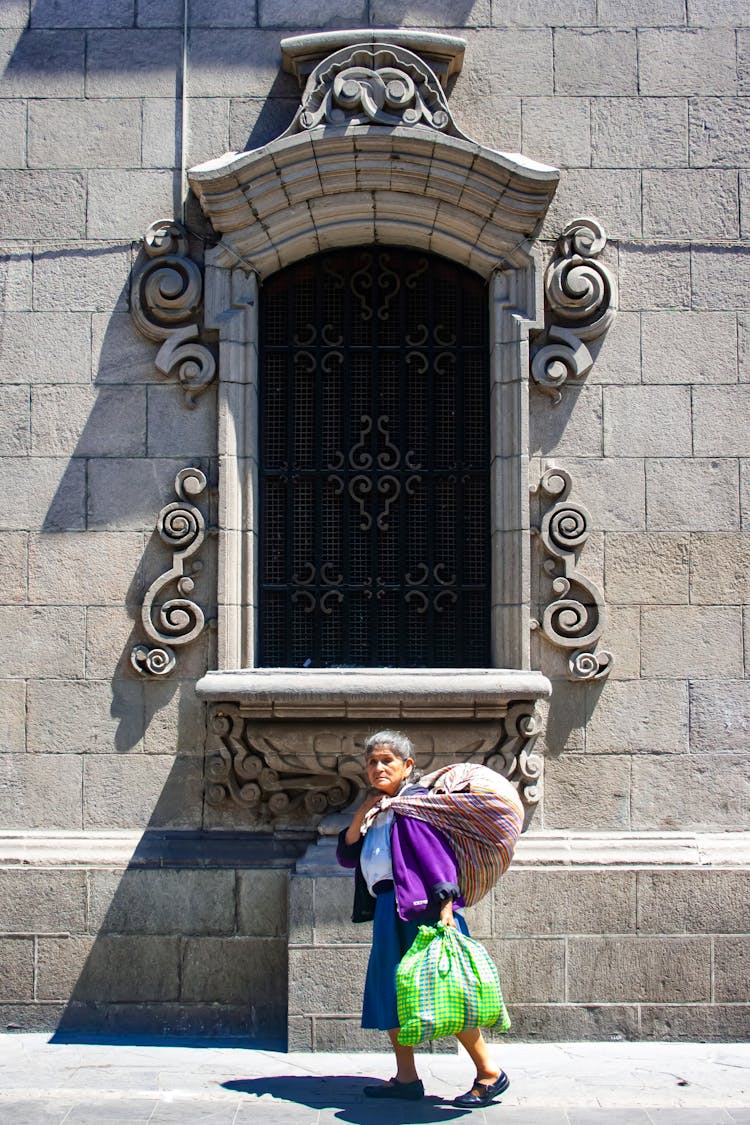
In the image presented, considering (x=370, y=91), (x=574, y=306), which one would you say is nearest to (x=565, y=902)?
(x=574, y=306)

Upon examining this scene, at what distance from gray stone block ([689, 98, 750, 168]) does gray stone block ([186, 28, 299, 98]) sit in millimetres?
2334

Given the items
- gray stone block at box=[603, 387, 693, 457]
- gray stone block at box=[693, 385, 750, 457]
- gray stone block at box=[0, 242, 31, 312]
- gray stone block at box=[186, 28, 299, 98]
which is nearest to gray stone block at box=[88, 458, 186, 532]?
gray stone block at box=[0, 242, 31, 312]

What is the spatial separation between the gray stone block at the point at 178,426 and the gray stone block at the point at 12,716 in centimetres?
153

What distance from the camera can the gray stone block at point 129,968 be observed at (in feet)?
25.6

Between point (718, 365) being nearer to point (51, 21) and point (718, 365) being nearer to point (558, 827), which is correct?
point (558, 827)

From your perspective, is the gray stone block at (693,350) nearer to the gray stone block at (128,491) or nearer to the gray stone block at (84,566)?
the gray stone block at (128,491)

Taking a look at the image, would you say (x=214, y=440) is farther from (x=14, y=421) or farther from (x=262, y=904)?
(x=262, y=904)

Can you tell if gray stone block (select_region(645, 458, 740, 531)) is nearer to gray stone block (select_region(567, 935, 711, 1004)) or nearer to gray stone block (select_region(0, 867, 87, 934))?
gray stone block (select_region(567, 935, 711, 1004))

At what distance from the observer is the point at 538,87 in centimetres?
828

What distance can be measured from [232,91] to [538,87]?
1.78 m

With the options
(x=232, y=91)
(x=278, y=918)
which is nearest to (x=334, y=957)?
(x=278, y=918)

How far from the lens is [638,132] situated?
8250 mm

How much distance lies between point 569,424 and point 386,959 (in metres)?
3.32

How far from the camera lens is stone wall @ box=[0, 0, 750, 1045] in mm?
7824
